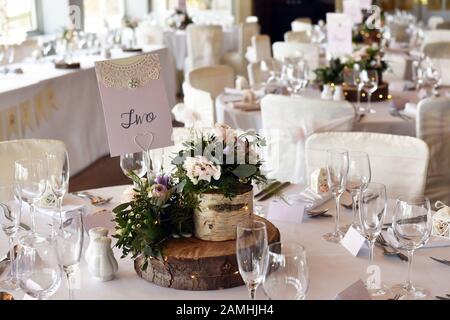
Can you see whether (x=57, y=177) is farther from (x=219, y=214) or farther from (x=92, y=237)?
(x=219, y=214)

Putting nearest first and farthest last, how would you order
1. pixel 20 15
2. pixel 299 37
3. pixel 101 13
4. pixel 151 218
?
pixel 151 218 → pixel 299 37 → pixel 20 15 → pixel 101 13

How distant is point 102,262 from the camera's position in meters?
1.88

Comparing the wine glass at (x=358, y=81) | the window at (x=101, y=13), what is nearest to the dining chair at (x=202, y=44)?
the window at (x=101, y=13)

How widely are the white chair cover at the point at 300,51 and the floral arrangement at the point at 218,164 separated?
4711 millimetres

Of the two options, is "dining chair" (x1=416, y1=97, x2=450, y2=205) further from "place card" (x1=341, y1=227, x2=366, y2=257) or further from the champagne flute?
"place card" (x1=341, y1=227, x2=366, y2=257)

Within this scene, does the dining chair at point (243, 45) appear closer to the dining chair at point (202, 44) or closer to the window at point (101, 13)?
the dining chair at point (202, 44)

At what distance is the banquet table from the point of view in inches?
202

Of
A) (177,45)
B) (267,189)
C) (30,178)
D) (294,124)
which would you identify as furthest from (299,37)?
(30,178)

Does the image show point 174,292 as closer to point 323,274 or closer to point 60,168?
point 323,274

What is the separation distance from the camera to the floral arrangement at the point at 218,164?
1.84 meters

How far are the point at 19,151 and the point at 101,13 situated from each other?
7940 millimetres

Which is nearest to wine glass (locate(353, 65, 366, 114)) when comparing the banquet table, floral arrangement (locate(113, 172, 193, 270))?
the banquet table

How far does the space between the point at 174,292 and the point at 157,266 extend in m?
0.08
